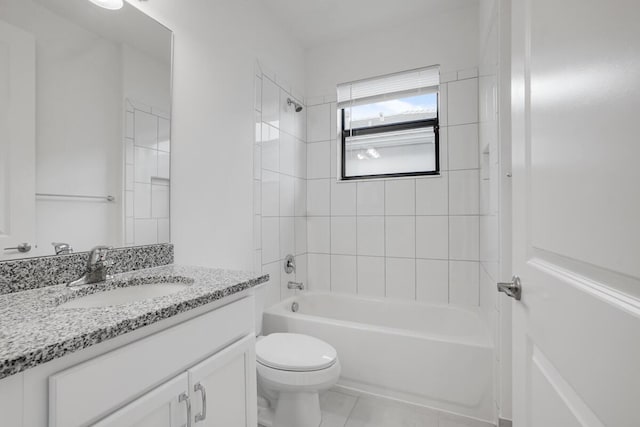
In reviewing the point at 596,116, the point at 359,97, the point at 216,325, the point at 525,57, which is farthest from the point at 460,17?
the point at 216,325

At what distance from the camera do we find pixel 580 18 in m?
0.51

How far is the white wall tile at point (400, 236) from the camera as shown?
2354 mm

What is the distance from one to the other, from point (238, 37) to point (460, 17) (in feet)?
5.25

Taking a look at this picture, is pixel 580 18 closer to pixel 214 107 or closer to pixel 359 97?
pixel 214 107

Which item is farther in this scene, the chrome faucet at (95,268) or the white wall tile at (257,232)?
the white wall tile at (257,232)

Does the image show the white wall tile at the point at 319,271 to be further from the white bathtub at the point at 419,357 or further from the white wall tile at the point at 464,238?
the white wall tile at the point at 464,238

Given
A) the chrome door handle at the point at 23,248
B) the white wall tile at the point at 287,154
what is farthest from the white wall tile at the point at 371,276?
the chrome door handle at the point at 23,248

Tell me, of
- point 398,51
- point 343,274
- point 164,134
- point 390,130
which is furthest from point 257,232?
point 398,51

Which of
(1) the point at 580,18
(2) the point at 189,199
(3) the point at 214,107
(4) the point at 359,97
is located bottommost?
(2) the point at 189,199

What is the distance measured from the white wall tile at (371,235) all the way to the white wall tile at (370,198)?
0.19 ft

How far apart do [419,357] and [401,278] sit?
74 centimetres

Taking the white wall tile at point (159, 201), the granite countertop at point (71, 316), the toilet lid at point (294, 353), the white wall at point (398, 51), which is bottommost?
the toilet lid at point (294, 353)

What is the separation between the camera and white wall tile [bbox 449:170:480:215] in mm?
2158

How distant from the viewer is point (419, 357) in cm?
170
